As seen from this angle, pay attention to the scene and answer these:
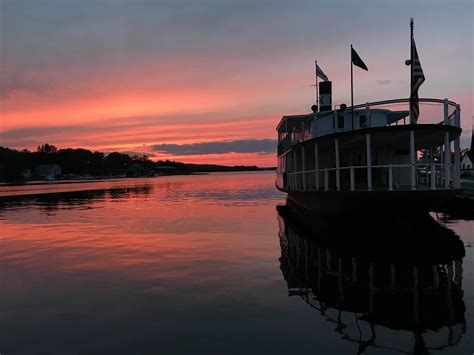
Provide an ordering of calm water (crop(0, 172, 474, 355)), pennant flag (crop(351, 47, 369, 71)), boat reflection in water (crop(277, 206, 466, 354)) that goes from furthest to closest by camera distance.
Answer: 1. pennant flag (crop(351, 47, 369, 71))
2. boat reflection in water (crop(277, 206, 466, 354))
3. calm water (crop(0, 172, 474, 355))

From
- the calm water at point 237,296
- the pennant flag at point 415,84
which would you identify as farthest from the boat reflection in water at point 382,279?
the pennant flag at point 415,84

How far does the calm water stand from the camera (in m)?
6.85

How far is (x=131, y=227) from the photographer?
72.9 ft

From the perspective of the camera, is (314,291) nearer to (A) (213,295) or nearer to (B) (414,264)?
(A) (213,295)

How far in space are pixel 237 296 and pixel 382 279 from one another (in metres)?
3.82

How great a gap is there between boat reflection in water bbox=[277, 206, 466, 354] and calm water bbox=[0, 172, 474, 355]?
4 centimetres

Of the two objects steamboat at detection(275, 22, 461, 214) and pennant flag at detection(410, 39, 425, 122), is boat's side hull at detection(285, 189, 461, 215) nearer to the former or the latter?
steamboat at detection(275, 22, 461, 214)

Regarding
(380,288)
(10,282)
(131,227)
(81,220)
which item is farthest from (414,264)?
(81,220)

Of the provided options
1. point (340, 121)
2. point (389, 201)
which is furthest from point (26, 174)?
point (389, 201)

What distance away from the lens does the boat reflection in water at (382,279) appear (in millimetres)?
7152

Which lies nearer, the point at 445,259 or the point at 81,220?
the point at 445,259

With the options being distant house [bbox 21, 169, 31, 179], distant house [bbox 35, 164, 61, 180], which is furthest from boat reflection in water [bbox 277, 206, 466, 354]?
distant house [bbox 35, 164, 61, 180]

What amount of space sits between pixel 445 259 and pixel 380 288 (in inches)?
172

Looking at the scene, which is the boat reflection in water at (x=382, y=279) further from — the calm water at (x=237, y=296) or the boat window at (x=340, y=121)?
the boat window at (x=340, y=121)
